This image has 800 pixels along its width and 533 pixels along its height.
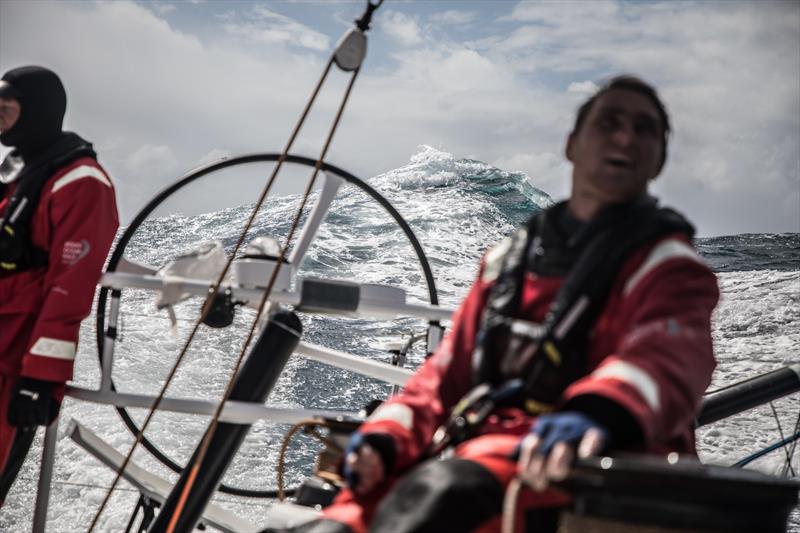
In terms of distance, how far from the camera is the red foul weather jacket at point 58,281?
224cm

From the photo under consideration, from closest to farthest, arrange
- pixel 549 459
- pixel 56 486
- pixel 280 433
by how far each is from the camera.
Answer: pixel 549 459
pixel 56 486
pixel 280 433

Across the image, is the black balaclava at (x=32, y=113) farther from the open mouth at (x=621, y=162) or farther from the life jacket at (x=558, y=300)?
the open mouth at (x=621, y=162)

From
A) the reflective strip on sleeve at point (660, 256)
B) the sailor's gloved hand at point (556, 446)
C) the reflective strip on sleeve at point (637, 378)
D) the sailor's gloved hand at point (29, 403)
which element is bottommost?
the sailor's gloved hand at point (29, 403)

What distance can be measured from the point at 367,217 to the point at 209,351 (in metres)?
2.59

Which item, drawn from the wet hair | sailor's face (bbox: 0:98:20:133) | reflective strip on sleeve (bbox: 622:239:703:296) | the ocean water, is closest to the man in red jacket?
sailor's face (bbox: 0:98:20:133)

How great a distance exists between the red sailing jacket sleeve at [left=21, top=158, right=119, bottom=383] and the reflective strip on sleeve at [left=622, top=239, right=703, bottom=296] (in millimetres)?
1524

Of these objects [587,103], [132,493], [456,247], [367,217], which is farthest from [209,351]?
[587,103]

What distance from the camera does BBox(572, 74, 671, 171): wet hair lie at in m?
1.47

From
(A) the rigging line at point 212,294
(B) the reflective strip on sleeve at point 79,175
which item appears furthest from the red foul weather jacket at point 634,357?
(B) the reflective strip on sleeve at point 79,175

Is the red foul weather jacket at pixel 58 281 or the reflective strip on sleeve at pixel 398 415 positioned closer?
the reflective strip on sleeve at pixel 398 415

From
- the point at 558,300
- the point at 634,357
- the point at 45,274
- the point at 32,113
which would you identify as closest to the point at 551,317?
the point at 558,300

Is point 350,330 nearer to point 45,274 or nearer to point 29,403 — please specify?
point 45,274

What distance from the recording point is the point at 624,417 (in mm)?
1106

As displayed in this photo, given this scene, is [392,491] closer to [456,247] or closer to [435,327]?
[435,327]
